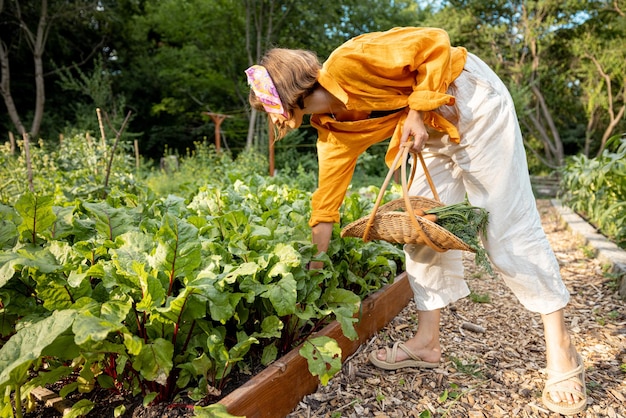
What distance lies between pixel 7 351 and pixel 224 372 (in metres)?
0.61

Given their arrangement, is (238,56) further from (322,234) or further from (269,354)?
(269,354)

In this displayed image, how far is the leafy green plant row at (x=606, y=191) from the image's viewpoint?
11.4 feet

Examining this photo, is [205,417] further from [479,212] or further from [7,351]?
[479,212]

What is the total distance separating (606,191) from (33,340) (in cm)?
458

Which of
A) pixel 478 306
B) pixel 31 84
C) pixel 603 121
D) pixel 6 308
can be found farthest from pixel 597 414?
pixel 31 84

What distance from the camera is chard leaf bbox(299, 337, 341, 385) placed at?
1.44 meters

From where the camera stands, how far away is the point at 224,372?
1.42 m

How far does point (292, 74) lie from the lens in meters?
1.62

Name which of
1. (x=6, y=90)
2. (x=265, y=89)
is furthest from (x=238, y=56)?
(x=265, y=89)

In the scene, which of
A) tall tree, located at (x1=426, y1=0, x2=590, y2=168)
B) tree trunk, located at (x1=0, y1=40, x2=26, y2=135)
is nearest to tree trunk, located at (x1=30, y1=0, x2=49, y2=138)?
tree trunk, located at (x1=0, y1=40, x2=26, y2=135)

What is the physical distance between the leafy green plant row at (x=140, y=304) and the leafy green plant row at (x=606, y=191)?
2.85 meters

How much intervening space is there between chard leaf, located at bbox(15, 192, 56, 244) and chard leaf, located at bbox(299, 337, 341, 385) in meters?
0.99

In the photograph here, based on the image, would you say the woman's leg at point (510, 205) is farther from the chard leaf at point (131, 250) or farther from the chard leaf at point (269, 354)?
the chard leaf at point (131, 250)

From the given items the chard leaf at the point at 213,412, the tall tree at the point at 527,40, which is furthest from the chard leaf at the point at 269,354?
the tall tree at the point at 527,40
